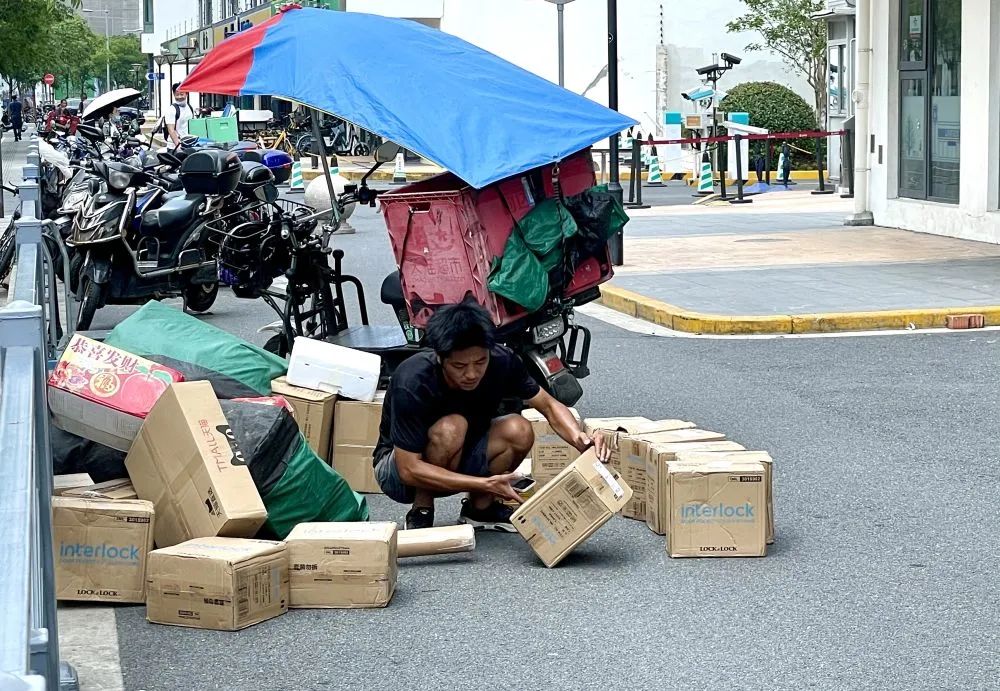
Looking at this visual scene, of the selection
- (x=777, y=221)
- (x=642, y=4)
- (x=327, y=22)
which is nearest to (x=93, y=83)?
(x=642, y=4)

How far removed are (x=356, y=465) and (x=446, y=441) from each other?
1.43m

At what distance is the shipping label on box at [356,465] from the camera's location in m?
7.55

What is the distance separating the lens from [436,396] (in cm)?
625

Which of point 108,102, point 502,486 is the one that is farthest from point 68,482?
point 108,102

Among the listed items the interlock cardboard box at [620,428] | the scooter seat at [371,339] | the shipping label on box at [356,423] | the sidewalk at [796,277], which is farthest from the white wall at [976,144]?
the shipping label on box at [356,423]

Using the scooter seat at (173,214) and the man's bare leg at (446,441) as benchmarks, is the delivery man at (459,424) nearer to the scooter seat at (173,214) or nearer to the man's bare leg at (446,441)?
the man's bare leg at (446,441)

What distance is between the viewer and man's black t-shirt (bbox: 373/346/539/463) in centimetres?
621

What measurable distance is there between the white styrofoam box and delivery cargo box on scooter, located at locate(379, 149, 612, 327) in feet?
1.98

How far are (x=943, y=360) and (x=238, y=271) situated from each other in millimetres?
4999

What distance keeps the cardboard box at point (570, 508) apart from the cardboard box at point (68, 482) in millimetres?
1746

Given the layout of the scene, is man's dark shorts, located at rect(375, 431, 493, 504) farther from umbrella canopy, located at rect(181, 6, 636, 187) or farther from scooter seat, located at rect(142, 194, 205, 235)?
scooter seat, located at rect(142, 194, 205, 235)

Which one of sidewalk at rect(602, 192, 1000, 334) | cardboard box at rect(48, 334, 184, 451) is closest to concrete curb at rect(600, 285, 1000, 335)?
sidewalk at rect(602, 192, 1000, 334)

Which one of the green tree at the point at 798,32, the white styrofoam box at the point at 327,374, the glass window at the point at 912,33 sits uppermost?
the green tree at the point at 798,32

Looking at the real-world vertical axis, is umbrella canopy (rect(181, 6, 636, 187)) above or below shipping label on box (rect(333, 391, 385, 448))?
above
